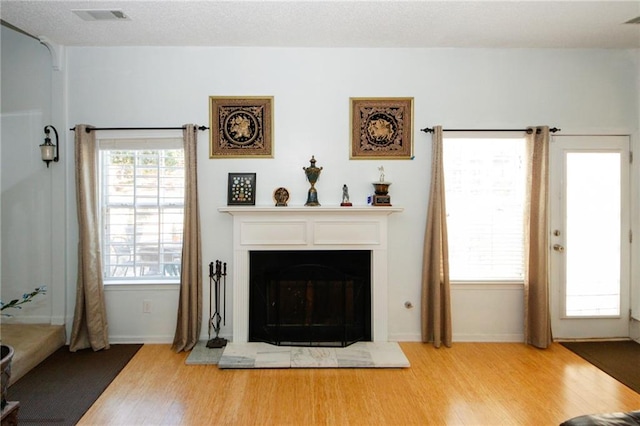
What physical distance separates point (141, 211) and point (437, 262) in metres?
2.90

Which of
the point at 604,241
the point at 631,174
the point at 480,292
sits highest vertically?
the point at 631,174

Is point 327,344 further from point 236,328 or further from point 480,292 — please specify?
point 480,292

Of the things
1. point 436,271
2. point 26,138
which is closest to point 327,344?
point 436,271

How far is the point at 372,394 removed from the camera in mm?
2764

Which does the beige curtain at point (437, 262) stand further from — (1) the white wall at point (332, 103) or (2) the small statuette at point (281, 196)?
(2) the small statuette at point (281, 196)

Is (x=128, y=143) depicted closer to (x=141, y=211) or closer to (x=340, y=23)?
(x=141, y=211)

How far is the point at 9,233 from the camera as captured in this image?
367 centimetres

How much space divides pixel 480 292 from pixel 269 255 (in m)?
2.12

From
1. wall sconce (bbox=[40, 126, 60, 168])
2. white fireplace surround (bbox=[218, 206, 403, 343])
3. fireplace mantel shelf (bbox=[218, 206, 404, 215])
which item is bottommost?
white fireplace surround (bbox=[218, 206, 403, 343])

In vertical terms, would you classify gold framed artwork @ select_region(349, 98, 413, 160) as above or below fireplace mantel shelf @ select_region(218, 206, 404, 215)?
above

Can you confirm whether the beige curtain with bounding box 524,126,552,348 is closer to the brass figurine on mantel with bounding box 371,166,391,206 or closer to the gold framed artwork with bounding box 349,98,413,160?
the gold framed artwork with bounding box 349,98,413,160

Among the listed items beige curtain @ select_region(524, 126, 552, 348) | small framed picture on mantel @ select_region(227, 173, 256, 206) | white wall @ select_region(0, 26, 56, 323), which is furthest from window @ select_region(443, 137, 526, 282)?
white wall @ select_region(0, 26, 56, 323)

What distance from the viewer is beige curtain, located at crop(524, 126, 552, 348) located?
3555 mm

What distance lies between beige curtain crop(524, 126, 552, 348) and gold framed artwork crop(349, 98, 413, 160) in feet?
3.81
